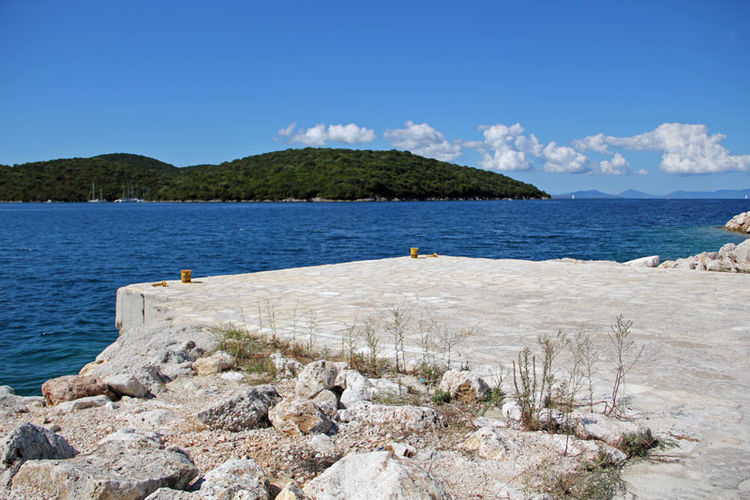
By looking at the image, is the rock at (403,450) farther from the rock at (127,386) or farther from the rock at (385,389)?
the rock at (127,386)

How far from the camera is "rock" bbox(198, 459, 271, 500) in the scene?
2543 millimetres

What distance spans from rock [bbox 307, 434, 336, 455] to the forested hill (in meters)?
135

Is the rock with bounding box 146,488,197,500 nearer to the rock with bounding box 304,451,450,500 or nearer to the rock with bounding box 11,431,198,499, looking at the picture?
the rock with bounding box 11,431,198,499

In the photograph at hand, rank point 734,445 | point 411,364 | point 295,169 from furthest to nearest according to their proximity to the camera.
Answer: point 295,169 → point 411,364 → point 734,445

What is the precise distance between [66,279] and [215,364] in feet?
56.7

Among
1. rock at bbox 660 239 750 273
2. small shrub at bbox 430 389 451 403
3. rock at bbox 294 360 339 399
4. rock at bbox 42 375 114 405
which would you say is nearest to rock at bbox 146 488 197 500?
rock at bbox 294 360 339 399

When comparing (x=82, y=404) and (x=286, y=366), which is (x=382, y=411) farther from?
(x=82, y=404)

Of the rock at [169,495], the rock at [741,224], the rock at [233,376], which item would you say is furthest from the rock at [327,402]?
the rock at [741,224]

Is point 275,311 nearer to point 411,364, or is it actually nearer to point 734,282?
point 411,364

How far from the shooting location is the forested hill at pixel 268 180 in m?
142

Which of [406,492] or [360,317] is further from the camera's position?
[360,317]

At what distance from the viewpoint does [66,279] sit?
1950 centimetres

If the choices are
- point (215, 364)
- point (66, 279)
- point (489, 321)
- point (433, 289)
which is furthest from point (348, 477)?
point (66, 279)

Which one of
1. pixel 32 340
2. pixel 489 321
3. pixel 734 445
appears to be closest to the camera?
pixel 734 445
